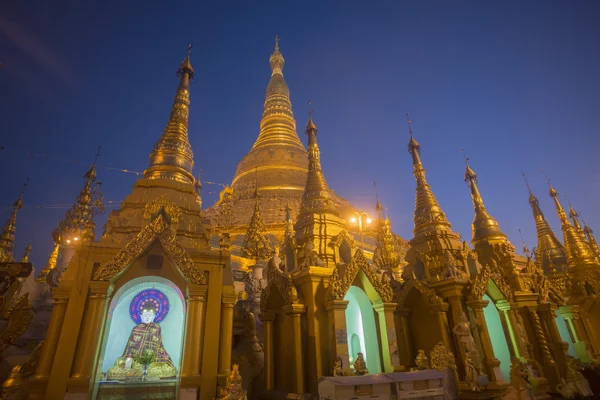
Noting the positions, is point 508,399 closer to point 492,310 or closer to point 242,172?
point 492,310

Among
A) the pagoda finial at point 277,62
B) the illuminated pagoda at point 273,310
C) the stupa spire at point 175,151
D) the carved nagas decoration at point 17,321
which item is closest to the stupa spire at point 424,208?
the illuminated pagoda at point 273,310

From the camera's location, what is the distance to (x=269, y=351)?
878 centimetres

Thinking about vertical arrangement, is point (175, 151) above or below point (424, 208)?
above

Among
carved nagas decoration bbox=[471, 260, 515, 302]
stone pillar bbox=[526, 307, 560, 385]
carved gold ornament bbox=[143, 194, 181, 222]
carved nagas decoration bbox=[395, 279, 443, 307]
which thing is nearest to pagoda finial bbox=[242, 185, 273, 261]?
carved gold ornament bbox=[143, 194, 181, 222]

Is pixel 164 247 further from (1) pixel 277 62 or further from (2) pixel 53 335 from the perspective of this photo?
(1) pixel 277 62

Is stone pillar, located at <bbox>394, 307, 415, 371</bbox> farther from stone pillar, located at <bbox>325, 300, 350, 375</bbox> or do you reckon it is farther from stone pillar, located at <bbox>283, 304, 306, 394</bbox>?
stone pillar, located at <bbox>283, 304, 306, 394</bbox>

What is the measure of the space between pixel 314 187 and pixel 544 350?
8670 mm

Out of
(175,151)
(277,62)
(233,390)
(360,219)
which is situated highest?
(277,62)

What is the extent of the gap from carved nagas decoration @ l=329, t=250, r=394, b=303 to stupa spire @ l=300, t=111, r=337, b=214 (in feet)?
8.34

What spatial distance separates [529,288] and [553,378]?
2.76m

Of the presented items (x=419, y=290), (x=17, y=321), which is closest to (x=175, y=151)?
(x=17, y=321)

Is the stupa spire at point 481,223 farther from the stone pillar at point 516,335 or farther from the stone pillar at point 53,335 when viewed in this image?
the stone pillar at point 53,335

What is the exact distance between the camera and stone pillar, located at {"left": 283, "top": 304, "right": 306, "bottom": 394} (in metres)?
7.45

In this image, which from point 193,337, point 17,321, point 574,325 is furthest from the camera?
point 574,325
